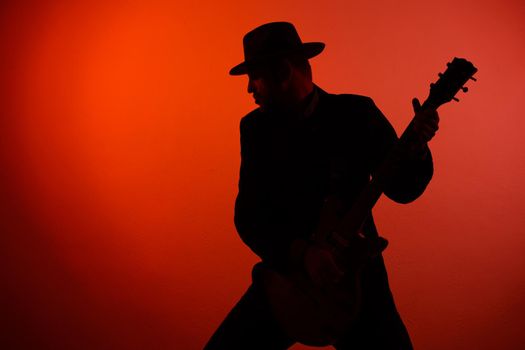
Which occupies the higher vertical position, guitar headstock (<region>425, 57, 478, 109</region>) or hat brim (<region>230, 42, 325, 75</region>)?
hat brim (<region>230, 42, 325, 75</region>)

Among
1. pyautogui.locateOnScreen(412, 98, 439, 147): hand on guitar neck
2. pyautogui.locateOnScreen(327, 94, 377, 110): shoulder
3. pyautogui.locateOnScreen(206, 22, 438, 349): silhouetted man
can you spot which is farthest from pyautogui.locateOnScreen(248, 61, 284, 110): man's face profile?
pyautogui.locateOnScreen(412, 98, 439, 147): hand on guitar neck

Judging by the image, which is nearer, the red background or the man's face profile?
the man's face profile

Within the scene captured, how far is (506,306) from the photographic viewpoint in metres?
2.20

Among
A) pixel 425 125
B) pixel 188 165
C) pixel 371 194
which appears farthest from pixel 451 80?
pixel 188 165

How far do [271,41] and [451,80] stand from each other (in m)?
0.53

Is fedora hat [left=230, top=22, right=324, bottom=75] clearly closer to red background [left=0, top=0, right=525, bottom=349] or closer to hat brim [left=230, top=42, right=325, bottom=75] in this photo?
hat brim [left=230, top=42, right=325, bottom=75]

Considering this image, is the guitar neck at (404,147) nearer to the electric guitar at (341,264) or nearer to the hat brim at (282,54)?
the electric guitar at (341,264)

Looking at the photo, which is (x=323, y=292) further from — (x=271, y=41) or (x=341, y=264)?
(x=271, y=41)

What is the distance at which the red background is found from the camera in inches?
83.7

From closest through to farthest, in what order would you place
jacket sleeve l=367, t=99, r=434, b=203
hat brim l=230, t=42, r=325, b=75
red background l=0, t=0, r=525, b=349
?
jacket sleeve l=367, t=99, r=434, b=203 → hat brim l=230, t=42, r=325, b=75 → red background l=0, t=0, r=525, b=349

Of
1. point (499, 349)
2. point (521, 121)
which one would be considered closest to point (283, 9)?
point (521, 121)

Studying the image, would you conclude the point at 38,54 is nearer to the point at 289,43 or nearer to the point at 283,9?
the point at 283,9

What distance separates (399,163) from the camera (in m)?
1.07

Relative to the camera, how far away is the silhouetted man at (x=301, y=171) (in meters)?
1.17
